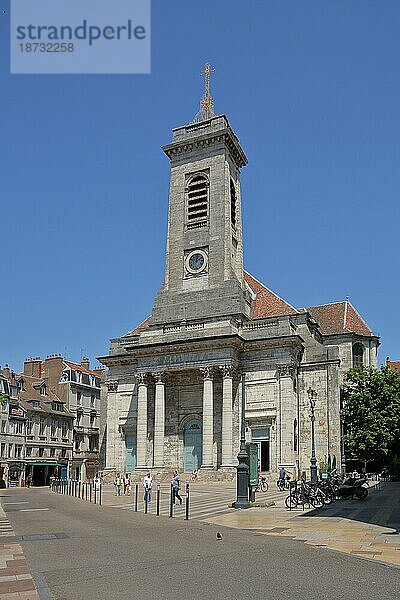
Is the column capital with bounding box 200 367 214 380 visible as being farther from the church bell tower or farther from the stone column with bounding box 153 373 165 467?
the church bell tower

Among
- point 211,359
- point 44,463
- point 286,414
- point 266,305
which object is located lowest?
point 44,463

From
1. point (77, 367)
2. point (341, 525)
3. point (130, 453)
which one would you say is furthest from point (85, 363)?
point (341, 525)

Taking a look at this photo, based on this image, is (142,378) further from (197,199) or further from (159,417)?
(197,199)

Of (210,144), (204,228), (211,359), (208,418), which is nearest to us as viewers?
(208,418)

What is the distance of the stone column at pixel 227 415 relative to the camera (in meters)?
41.8

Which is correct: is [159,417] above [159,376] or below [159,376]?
below

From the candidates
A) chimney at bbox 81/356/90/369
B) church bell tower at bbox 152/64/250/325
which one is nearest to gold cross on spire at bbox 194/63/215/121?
church bell tower at bbox 152/64/250/325

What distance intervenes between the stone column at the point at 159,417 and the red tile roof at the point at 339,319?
19929mm

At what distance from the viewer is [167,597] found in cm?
833

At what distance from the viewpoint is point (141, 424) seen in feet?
150

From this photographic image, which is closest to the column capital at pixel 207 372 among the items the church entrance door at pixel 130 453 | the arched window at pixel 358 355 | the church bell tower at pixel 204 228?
the church bell tower at pixel 204 228

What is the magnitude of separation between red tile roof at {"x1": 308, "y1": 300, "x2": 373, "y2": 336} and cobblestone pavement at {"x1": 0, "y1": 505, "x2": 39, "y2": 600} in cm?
4747

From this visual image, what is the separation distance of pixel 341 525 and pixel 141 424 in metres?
29.5

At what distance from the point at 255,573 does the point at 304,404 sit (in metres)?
34.6
